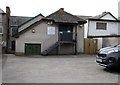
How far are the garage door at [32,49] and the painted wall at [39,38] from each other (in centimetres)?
36

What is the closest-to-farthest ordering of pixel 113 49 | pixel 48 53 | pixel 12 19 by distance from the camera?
pixel 113 49 → pixel 48 53 → pixel 12 19

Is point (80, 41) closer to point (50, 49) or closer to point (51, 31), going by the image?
point (51, 31)

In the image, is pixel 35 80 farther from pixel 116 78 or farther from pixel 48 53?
pixel 48 53

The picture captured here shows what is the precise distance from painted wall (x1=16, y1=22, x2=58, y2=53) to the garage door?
0.36m

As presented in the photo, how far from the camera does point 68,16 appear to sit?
29141 millimetres

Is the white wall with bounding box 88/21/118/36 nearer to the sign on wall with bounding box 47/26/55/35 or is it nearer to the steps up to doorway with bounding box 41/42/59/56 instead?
the sign on wall with bounding box 47/26/55/35

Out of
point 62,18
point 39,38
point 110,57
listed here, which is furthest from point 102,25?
point 110,57

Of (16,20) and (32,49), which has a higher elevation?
(16,20)

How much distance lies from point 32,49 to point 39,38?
1547mm

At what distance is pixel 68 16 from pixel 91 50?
202 inches

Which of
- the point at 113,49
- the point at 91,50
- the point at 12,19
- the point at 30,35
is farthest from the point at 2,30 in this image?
the point at 113,49

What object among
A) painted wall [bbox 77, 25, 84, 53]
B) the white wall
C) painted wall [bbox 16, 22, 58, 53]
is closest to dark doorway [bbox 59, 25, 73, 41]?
painted wall [bbox 16, 22, 58, 53]

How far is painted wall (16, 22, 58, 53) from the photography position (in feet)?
89.7

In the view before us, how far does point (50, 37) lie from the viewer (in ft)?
91.5
